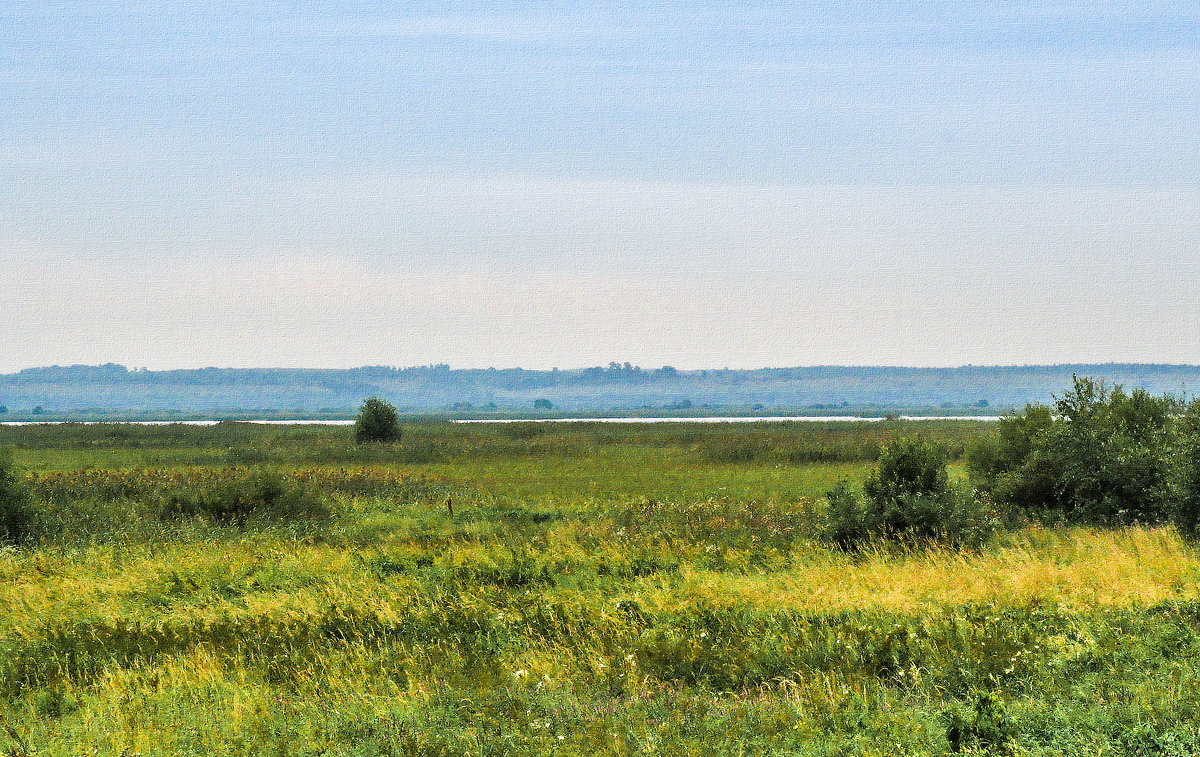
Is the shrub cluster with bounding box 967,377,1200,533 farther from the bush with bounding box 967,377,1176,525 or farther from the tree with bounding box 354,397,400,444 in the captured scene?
the tree with bounding box 354,397,400,444

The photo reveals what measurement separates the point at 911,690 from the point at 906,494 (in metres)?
11.5

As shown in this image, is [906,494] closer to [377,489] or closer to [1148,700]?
[1148,700]

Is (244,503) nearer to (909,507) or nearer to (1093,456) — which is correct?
(909,507)

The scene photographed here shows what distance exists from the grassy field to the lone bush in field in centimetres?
77

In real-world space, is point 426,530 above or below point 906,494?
below

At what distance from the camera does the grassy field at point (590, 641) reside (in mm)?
8984

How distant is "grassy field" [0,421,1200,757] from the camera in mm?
8984

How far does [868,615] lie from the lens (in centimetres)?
1321

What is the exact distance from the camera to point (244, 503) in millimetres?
28562

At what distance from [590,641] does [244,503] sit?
745 inches

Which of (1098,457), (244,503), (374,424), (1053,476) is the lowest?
(244,503)

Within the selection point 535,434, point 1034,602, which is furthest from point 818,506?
point 535,434

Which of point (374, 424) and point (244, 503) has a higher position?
point (374, 424)

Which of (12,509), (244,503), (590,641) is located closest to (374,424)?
(244,503)
